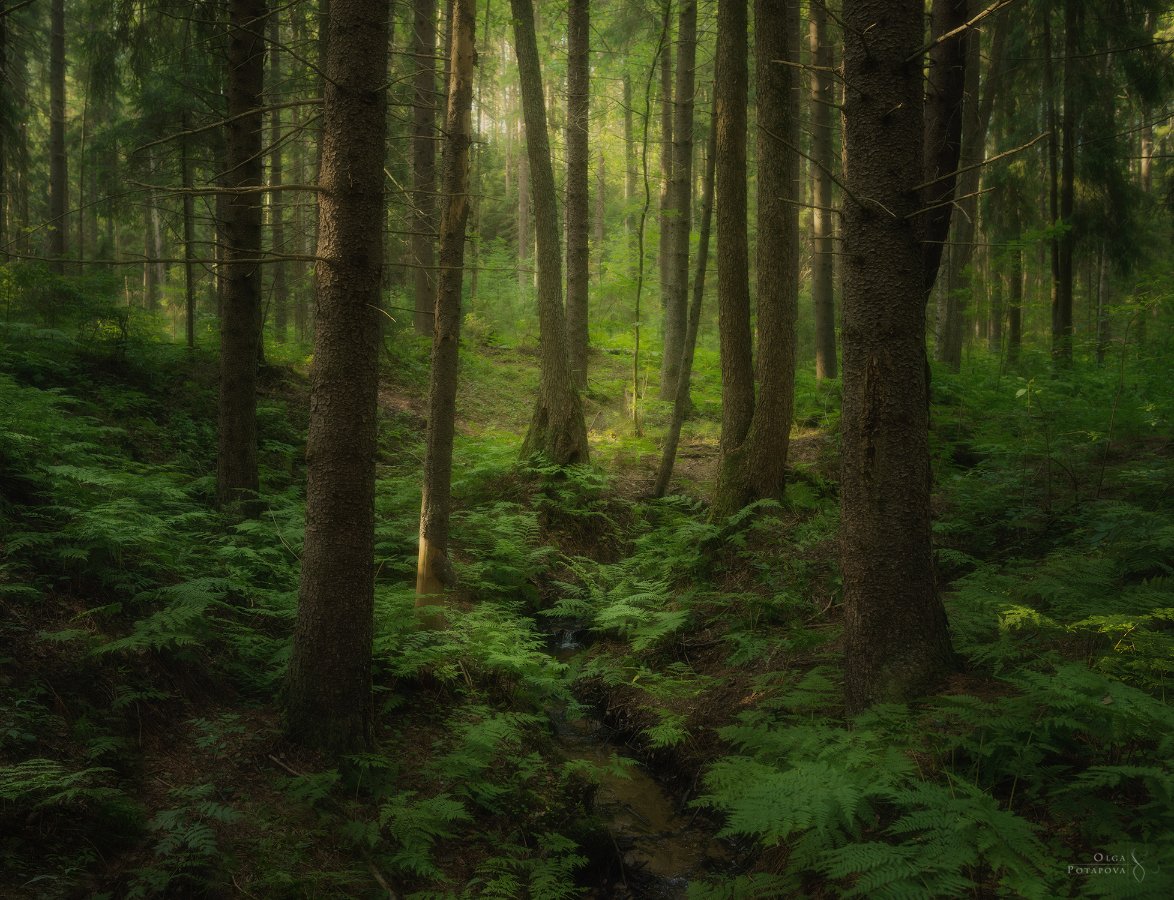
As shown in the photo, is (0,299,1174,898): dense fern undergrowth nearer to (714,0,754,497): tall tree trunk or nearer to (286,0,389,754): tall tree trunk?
(286,0,389,754): tall tree trunk

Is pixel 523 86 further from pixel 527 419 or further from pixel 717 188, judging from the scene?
pixel 527 419

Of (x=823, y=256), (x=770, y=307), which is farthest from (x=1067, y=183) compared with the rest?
(x=770, y=307)

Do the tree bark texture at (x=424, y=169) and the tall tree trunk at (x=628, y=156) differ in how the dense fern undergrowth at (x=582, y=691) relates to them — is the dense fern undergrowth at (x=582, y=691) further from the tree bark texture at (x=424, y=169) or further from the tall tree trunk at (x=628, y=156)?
the tall tree trunk at (x=628, y=156)

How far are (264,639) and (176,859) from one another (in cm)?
230

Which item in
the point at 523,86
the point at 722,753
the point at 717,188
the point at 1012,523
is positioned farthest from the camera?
the point at 523,86

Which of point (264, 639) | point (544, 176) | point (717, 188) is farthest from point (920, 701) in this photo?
point (544, 176)

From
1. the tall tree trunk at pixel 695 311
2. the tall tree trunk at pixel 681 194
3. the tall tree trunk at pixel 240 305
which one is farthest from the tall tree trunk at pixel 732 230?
the tall tree trunk at pixel 240 305

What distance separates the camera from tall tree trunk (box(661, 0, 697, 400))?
14367mm

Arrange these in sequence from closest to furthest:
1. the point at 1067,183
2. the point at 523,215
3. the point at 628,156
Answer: the point at 1067,183, the point at 523,215, the point at 628,156

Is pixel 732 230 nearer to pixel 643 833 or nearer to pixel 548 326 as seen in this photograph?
pixel 548 326

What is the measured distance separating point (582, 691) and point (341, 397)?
4.18 m

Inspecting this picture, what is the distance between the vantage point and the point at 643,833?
17.1ft

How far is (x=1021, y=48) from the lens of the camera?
15.9 metres

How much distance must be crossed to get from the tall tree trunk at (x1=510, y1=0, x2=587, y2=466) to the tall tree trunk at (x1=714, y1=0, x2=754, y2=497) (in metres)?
2.95
